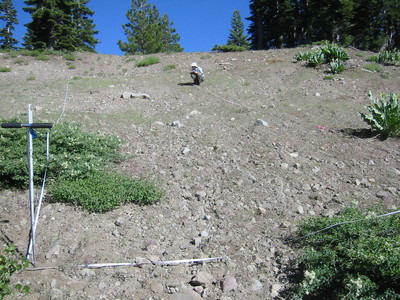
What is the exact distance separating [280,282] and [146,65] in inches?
538

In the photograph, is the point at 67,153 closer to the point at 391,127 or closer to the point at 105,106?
the point at 105,106

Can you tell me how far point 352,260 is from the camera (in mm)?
2926

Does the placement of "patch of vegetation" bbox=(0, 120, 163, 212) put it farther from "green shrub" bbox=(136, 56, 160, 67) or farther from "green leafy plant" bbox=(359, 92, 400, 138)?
"green shrub" bbox=(136, 56, 160, 67)

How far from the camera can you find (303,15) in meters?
28.3

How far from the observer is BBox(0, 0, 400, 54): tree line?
24125 mm

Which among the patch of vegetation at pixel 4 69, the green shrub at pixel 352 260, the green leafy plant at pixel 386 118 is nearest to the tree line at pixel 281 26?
the patch of vegetation at pixel 4 69

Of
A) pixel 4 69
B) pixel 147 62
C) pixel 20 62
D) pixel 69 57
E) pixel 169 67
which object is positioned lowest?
pixel 169 67

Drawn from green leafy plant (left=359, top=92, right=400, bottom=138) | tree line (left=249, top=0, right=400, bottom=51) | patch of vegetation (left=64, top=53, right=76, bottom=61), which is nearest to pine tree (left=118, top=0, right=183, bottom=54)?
tree line (left=249, top=0, right=400, bottom=51)

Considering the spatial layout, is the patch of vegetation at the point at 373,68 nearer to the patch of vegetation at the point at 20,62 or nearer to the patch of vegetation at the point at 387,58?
the patch of vegetation at the point at 387,58

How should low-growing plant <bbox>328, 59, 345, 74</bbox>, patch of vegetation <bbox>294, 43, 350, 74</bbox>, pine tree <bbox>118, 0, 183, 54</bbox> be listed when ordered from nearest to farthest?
low-growing plant <bbox>328, 59, 345, 74</bbox> → patch of vegetation <bbox>294, 43, 350, 74</bbox> → pine tree <bbox>118, 0, 183, 54</bbox>

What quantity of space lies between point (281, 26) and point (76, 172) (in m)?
29.8

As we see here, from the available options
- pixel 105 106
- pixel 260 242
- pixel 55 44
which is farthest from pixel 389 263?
pixel 55 44

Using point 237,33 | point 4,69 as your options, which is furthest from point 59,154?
point 237,33

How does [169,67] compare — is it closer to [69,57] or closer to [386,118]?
[69,57]
